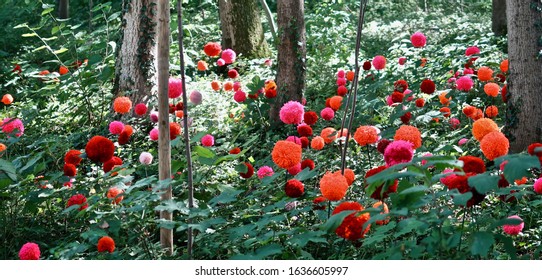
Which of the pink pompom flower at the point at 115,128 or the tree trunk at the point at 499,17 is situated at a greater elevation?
the tree trunk at the point at 499,17

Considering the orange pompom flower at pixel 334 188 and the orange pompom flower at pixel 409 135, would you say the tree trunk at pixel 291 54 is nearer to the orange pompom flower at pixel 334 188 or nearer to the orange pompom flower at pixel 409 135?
the orange pompom flower at pixel 409 135

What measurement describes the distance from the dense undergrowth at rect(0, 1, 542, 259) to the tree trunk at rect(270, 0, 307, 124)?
18cm

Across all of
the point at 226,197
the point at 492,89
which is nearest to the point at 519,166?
the point at 226,197

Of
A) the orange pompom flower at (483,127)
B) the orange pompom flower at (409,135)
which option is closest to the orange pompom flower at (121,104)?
the orange pompom flower at (409,135)

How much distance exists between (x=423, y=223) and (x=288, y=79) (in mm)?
3732

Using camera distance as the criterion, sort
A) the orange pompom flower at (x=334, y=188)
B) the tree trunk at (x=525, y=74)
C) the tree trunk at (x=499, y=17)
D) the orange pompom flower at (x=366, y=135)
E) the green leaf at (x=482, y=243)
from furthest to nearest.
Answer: the tree trunk at (x=499, y=17) < the tree trunk at (x=525, y=74) < the orange pompom flower at (x=366, y=135) < the orange pompom flower at (x=334, y=188) < the green leaf at (x=482, y=243)

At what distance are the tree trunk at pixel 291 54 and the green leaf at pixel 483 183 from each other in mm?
3835

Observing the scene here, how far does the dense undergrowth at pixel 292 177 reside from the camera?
2426 mm

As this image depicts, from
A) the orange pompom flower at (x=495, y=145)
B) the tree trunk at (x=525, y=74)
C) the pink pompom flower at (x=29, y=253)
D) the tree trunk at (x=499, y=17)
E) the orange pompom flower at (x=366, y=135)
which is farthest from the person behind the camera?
the tree trunk at (x=499, y=17)

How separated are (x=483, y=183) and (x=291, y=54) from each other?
3983mm

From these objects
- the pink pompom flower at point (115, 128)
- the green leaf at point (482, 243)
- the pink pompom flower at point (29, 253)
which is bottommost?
the pink pompom flower at point (29, 253)

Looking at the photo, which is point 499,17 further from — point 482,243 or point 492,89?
point 482,243

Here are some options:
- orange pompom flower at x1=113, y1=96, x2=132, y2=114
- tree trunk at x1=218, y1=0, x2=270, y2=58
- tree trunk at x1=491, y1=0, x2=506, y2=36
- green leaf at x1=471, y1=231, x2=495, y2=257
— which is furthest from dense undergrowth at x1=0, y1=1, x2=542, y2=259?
tree trunk at x1=491, y1=0, x2=506, y2=36

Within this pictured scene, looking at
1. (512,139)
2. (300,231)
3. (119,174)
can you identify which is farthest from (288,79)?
(300,231)
